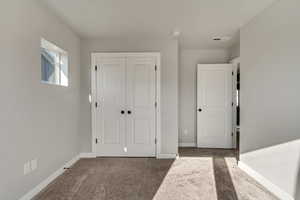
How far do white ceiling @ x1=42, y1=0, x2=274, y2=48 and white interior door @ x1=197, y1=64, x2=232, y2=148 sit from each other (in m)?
1.08

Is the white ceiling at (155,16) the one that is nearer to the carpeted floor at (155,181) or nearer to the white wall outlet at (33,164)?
the white wall outlet at (33,164)

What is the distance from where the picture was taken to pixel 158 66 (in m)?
4.24

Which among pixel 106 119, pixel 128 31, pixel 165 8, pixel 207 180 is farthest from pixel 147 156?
pixel 165 8

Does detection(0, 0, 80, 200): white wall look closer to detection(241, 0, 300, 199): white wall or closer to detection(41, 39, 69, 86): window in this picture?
detection(41, 39, 69, 86): window

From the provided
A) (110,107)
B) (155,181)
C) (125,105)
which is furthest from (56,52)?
(155,181)

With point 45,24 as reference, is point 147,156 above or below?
below

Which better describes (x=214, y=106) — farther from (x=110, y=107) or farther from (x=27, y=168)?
(x=27, y=168)

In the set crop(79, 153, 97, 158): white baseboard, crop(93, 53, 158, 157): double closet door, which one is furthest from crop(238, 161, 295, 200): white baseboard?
crop(79, 153, 97, 158): white baseboard

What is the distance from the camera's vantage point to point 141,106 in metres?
4.29

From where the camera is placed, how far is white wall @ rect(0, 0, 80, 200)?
82.0 inches

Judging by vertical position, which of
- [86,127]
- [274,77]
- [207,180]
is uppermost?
[274,77]

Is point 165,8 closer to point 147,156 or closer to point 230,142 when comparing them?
point 147,156

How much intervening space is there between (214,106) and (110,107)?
2.45 metres

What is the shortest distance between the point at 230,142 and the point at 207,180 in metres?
2.23
